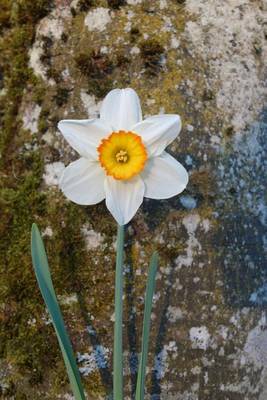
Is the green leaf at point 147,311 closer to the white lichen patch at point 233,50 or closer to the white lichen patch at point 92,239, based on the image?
the white lichen patch at point 92,239

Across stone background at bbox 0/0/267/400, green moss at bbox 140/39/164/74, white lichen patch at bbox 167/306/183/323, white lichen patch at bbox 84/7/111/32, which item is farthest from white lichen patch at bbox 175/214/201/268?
white lichen patch at bbox 84/7/111/32

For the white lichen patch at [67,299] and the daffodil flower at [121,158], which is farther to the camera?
the white lichen patch at [67,299]

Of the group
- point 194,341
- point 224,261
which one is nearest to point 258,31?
point 224,261

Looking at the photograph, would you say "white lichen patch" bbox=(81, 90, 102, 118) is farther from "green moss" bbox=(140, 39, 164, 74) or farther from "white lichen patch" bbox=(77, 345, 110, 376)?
"white lichen patch" bbox=(77, 345, 110, 376)

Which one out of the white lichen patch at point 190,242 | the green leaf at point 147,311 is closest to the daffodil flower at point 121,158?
the green leaf at point 147,311

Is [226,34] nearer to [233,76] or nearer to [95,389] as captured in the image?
[233,76]

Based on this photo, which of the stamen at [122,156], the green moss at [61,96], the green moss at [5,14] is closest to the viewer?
the stamen at [122,156]
